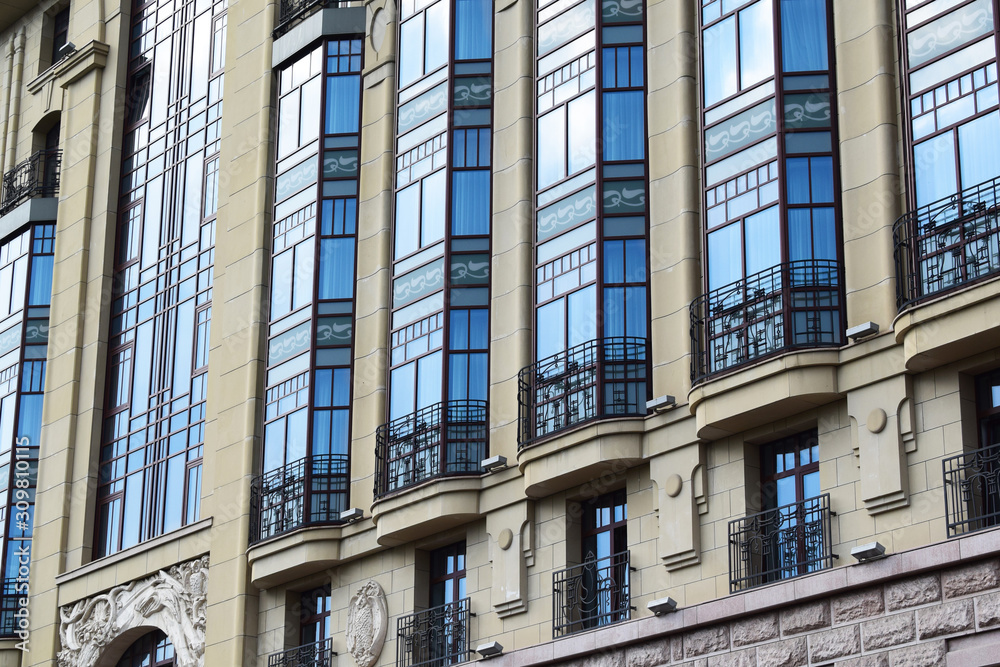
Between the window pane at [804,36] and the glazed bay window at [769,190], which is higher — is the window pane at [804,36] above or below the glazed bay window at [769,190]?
above

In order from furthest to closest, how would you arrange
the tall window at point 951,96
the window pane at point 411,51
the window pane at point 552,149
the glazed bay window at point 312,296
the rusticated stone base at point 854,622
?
1. the window pane at point 411,51
2. the glazed bay window at point 312,296
3. the window pane at point 552,149
4. the tall window at point 951,96
5. the rusticated stone base at point 854,622

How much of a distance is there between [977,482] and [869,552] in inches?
60.9

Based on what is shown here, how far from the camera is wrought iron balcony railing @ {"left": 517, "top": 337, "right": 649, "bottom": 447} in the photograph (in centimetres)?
2527

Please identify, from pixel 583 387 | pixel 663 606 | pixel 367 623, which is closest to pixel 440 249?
pixel 583 387

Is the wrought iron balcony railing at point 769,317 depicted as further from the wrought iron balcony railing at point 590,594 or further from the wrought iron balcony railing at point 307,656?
the wrought iron balcony railing at point 307,656

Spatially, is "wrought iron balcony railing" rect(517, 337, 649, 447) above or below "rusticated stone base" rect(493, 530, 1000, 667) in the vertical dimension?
above

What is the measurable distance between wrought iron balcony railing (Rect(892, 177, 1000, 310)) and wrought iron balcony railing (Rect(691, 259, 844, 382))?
1.10 meters

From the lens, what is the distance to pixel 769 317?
23281mm

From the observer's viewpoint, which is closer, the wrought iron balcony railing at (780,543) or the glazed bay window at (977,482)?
the glazed bay window at (977,482)

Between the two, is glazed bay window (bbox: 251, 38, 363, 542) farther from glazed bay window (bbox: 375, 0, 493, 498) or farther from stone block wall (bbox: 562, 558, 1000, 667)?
stone block wall (bbox: 562, 558, 1000, 667)

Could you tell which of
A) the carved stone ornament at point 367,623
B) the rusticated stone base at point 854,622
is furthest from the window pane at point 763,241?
the carved stone ornament at point 367,623

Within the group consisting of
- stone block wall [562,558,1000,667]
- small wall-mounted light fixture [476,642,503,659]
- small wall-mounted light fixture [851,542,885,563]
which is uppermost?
small wall-mounted light fixture [851,542,885,563]

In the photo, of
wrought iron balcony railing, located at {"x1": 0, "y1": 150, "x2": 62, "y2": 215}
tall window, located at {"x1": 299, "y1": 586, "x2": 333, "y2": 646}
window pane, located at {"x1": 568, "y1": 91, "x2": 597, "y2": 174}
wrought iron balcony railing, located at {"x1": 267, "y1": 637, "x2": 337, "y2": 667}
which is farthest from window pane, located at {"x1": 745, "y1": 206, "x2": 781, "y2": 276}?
wrought iron balcony railing, located at {"x1": 0, "y1": 150, "x2": 62, "y2": 215}

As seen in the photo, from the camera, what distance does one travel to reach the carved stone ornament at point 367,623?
28219 millimetres
